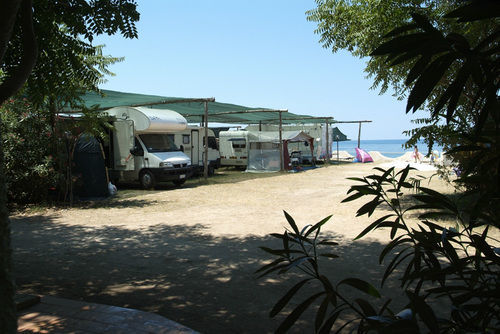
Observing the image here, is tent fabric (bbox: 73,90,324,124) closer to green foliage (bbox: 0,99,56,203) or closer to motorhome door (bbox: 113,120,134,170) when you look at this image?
motorhome door (bbox: 113,120,134,170)

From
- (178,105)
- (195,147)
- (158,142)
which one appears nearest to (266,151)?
(195,147)

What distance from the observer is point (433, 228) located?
1688 mm

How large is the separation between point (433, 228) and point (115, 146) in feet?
44.7

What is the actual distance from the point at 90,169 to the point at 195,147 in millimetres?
7359

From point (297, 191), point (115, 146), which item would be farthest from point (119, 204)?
point (297, 191)

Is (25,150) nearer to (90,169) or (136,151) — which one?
(90,169)

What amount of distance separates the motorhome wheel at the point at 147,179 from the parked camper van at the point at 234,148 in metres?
9.12

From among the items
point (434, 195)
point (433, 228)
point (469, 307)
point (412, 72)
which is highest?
point (412, 72)

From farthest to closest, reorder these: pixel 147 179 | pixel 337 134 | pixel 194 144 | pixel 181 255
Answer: pixel 337 134 → pixel 194 144 → pixel 147 179 → pixel 181 255

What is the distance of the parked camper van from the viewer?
22875 mm

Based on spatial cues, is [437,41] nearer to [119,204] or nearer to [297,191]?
[119,204]

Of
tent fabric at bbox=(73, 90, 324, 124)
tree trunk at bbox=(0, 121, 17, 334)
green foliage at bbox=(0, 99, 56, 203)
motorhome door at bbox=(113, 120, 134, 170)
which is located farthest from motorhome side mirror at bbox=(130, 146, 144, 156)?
tree trunk at bbox=(0, 121, 17, 334)

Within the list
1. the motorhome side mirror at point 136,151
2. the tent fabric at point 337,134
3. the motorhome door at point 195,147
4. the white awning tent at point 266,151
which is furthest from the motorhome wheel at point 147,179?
the tent fabric at point 337,134

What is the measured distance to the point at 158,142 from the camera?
14977mm
